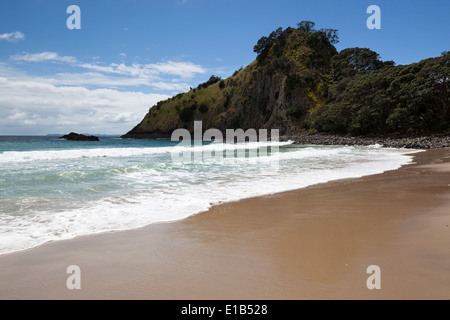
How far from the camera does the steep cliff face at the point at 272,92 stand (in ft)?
208

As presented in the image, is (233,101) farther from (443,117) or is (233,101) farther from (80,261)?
(80,261)

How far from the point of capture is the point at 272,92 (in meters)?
70.9

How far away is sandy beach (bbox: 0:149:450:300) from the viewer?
2.67 metres

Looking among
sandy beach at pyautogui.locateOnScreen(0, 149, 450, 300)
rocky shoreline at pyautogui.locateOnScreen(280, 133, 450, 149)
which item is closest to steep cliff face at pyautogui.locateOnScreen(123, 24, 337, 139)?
rocky shoreline at pyautogui.locateOnScreen(280, 133, 450, 149)

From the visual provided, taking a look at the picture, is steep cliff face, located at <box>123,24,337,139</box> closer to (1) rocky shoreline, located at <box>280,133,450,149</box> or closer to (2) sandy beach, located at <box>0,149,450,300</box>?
(1) rocky shoreline, located at <box>280,133,450,149</box>

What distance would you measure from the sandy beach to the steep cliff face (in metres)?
56.6

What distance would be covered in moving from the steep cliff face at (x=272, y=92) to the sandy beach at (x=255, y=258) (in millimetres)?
56612

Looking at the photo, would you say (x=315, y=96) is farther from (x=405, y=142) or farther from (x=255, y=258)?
(x=255, y=258)

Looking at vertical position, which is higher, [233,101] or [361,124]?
[233,101]

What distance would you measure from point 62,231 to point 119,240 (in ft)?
3.63

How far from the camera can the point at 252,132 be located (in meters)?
71.1

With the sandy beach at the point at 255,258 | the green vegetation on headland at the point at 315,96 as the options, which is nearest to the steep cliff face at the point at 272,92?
the green vegetation on headland at the point at 315,96
